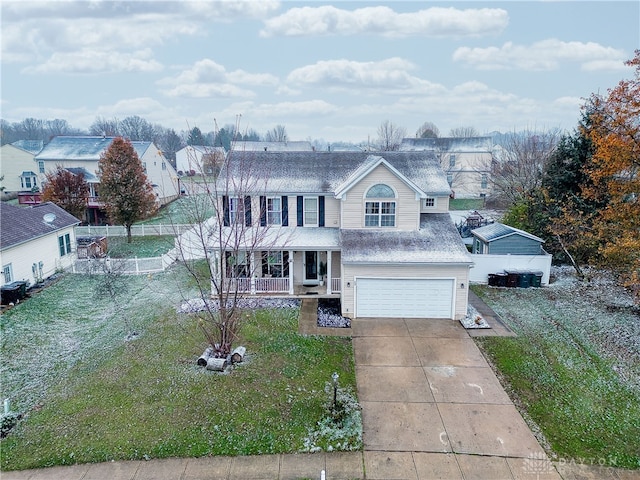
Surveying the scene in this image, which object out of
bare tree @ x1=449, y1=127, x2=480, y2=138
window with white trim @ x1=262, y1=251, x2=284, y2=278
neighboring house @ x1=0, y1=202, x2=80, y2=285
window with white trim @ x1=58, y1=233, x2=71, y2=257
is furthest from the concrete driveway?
bare tree @ x1=449, y1=127, x2=480, y2=138

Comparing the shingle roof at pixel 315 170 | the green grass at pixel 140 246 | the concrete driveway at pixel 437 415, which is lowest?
the concrete driveway at pixel 437 415

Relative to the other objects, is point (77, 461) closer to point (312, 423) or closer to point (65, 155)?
point (312, 423)

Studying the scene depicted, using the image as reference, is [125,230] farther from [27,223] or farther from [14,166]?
[14,166]

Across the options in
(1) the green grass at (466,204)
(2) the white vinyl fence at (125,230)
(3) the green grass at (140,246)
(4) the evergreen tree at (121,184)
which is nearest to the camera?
(3) the green grass at (140,246)

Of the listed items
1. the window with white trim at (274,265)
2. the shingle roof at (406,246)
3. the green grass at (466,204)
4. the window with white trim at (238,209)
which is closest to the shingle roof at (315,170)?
the window with white trim at (238,209)

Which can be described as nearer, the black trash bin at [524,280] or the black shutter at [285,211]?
the black shutter at [285,211]

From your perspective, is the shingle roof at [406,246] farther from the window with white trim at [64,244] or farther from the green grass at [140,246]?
the window with white trim at [64,244]

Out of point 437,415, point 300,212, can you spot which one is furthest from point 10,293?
point 437,415

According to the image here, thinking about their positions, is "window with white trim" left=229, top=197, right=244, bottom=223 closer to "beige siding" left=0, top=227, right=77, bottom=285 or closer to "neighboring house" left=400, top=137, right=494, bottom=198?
"beige siding" left=0, top=227, right=77, bottom=285
